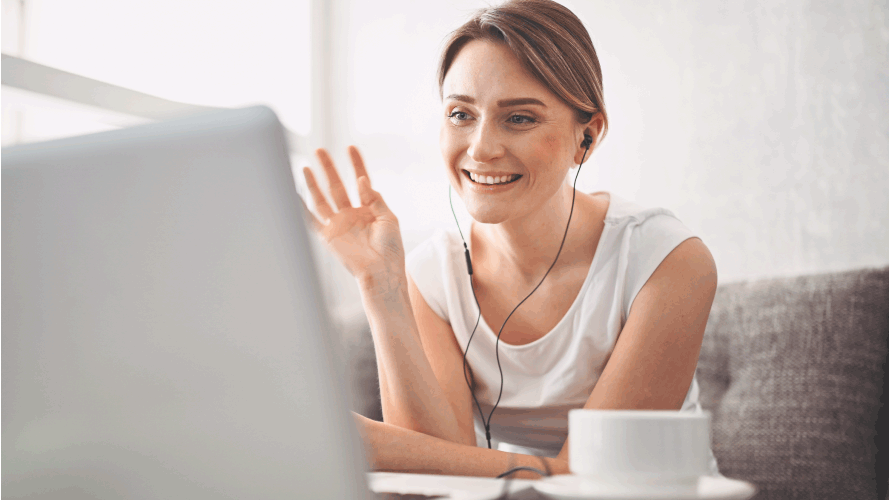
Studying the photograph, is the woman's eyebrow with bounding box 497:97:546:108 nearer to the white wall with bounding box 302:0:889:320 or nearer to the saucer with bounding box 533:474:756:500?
the white wall with bounding box 302:0:889:320

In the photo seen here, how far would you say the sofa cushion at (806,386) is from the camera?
4.06 feet

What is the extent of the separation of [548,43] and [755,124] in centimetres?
119

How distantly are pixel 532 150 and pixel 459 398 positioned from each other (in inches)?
19.2

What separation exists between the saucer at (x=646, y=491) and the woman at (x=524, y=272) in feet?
1.88

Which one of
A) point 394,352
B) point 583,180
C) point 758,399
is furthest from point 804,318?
point 583,180

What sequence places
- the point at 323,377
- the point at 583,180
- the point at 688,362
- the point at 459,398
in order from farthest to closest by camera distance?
the point at 583,180
the point at 459,398
the point at 688,362
the point at 323,377

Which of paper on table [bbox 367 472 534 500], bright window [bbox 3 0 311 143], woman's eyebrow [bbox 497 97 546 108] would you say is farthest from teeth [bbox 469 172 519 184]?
bright window [bbox 3 0 311 143]

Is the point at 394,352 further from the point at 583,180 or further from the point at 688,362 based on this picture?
the point at 583,180

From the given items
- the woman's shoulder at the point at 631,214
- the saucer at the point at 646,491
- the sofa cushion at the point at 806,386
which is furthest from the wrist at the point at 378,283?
the sofa cushion at the point at 806,386

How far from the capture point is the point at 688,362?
110cm

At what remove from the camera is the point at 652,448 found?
45 centimetres

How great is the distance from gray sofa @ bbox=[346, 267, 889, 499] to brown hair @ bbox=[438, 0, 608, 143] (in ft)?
1.88

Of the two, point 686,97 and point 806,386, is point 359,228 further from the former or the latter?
point 686,97

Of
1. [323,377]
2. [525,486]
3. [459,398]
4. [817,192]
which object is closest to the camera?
[323,377]
